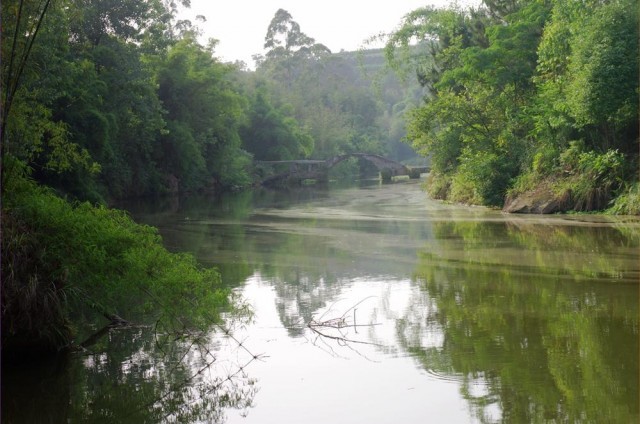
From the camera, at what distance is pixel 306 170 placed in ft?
232

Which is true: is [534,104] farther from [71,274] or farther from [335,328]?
[71,274]

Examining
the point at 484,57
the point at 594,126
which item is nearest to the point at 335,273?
the point at 594,126

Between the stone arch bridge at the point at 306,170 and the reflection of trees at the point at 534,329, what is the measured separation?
50.1 meters

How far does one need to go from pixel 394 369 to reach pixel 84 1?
32521mm

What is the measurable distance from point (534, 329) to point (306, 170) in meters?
60.5

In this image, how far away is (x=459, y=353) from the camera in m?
9.31

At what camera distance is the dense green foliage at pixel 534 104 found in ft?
78.8

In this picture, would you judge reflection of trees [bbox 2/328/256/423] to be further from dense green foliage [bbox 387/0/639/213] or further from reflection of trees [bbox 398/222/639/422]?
dense green foliage [bbox 387/0/639/213]

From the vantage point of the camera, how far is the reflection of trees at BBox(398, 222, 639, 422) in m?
7.64

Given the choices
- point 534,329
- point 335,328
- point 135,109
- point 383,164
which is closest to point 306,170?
point 383,164

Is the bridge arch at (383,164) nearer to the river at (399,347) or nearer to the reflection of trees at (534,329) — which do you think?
the river at (399,347)

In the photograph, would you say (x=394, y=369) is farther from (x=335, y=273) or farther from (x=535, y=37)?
(x=535, y=37)

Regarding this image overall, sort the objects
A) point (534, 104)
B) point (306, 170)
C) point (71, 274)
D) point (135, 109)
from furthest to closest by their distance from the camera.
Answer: point (306, 170) < point (135, 109) < point (534, 104) < point (71, 274)

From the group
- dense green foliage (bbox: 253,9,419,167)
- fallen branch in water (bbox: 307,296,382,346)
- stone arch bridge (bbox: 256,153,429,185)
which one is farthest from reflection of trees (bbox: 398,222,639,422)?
dense green foliage (bbox: 253,9,419,167)
